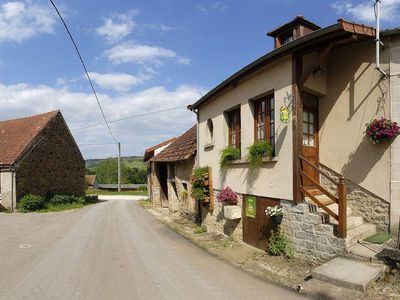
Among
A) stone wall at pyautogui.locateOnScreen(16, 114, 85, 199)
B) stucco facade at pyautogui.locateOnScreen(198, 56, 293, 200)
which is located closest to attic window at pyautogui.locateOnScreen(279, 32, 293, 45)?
stucco facade at pyautogui.locateOnScreen(198, 56, 293, 200)

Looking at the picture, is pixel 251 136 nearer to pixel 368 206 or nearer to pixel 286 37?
pixel 286 37

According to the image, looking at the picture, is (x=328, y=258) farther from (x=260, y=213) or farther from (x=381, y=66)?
(x=381, y=66)

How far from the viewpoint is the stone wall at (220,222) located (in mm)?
9831

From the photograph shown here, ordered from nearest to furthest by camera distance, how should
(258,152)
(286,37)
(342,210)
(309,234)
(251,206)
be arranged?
1. (342,210)
2. (309,234)
3. (258,152)
4. (251,206)
5. (286,37)

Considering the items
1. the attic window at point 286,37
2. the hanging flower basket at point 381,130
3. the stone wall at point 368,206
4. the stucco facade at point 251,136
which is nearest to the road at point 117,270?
the stucco facade at point 251,136

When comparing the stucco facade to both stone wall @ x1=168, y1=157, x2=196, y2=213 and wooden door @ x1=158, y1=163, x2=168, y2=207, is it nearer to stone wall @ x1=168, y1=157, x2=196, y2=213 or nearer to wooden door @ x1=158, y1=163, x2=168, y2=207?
stone wall @ x1=168, y1=157, x2=196, y2=213

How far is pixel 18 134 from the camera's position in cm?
2292

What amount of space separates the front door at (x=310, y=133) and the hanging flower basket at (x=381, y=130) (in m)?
1.55

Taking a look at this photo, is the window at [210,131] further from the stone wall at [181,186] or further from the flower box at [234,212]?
the flower box at [234,212]

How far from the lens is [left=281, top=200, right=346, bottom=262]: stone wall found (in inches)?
254

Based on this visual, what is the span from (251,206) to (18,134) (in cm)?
1938

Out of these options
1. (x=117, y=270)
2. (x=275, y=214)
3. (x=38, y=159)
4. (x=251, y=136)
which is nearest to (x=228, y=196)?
(x=251, y=136)

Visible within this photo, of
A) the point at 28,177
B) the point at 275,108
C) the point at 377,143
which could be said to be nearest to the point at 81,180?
the point at 28,177

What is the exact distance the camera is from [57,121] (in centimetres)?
2395
